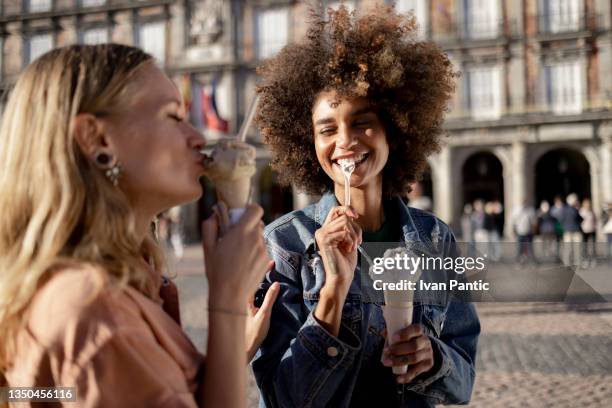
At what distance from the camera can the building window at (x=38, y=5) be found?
81.9ft

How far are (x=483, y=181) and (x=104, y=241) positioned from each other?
75.4 feet

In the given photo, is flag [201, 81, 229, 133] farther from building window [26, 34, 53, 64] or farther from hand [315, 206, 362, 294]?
hand [315, 206, 362, 294]

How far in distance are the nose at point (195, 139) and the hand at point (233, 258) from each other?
142 millimetres

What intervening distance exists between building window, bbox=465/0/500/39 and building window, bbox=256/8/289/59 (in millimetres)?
7107

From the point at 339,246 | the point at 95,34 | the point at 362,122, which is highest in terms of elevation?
the point at 95,34

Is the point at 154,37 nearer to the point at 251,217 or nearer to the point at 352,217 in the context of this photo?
the point at 352,217

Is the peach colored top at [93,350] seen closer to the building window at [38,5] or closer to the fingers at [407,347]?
the fingers at [407,347]

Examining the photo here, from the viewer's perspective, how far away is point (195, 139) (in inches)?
46.0

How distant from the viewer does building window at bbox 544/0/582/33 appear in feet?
66.6

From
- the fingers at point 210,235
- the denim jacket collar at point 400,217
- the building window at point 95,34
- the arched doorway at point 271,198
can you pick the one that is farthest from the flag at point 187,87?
the fingers at point 210,235

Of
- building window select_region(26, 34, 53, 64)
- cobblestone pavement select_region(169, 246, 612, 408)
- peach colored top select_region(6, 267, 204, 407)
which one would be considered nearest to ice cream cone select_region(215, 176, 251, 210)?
peach colored top select_region(6, 267, 204, 407)

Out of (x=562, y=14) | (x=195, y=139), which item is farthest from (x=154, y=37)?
(x=195, y=139)

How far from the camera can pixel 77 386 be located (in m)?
0.90

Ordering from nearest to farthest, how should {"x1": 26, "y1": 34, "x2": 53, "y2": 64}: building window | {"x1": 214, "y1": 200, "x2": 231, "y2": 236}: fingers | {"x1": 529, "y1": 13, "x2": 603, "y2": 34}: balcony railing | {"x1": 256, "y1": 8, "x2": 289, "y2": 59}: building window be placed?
{"x1": 214, "y1": 200, "x2": 231, "y2": 236}: fingers
{"x1": 529, "y1": 13, "x2": 603, "y2": 34}: balcony railing
{"x1": 256, "y1": 8, "x2": 289, "y2": 59}: building window
{"x1": 26, "y1": 34, "x2": 53, "y2": 64}: building window
